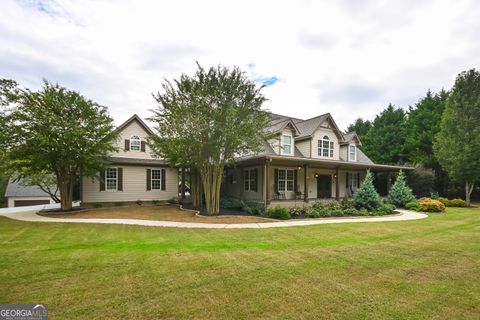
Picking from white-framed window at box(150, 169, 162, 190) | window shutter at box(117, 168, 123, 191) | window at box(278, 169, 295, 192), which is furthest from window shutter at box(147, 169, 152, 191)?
window at box(278, 169, 295, 192)

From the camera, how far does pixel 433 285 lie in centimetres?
445

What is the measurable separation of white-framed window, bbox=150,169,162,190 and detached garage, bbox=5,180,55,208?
20797 millimetres

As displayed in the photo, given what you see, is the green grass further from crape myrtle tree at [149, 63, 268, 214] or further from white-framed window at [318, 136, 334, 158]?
white-framed window at [318, 136, 334, 158]

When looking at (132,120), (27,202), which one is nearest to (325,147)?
(132,120)

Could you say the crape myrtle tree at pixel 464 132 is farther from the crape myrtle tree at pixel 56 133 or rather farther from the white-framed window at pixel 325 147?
the crape myrtle tree at pixel 56 133

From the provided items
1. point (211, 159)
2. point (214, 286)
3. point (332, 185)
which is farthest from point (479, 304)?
point (332, 185)

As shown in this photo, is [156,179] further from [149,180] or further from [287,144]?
[287,144]

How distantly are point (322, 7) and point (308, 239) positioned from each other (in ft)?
28.0

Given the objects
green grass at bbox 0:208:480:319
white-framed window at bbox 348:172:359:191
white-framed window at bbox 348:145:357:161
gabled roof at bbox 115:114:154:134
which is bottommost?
green grass at bbox 0:208:480:319

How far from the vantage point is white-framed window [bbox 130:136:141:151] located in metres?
20.0

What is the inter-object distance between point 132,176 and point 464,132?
2838 centimetres

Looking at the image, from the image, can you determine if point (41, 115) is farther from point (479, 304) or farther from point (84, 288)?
point (479, 304)

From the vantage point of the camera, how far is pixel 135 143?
2016 centimetres

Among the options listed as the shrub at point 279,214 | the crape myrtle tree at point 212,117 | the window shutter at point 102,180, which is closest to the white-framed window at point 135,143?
the window shutter at point 102,180
